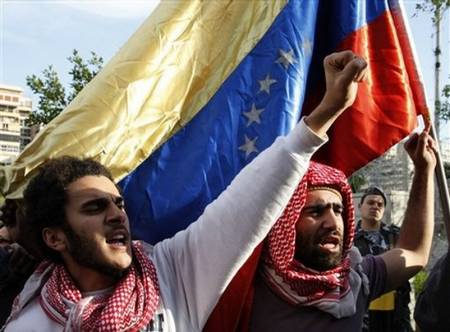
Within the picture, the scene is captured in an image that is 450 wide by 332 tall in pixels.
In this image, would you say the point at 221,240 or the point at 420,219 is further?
the point at 420,219

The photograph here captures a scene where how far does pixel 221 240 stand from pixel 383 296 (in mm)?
3769

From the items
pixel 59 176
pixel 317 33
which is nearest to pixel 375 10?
pixel 317 33

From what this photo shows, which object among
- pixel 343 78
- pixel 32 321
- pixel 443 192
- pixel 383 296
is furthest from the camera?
pixel 383 296

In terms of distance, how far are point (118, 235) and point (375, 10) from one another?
5.08ft

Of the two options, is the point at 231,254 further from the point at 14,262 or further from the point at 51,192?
the point at 14,262

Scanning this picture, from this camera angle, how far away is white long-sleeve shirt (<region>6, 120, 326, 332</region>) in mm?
1833

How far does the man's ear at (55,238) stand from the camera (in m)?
2.12

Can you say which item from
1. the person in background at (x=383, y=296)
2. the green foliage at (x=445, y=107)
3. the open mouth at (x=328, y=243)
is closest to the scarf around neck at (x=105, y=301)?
the open mouth at (x=328, y=243)

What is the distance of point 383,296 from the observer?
534 cm

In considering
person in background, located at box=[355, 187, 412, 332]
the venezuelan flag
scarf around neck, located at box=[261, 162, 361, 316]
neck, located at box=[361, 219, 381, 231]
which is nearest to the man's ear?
the venezuelan flag

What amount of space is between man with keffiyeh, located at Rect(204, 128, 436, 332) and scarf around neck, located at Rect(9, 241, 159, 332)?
15.8 inches

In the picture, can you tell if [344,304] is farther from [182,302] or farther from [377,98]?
[377,98]

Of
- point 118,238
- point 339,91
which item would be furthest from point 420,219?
point 118,238

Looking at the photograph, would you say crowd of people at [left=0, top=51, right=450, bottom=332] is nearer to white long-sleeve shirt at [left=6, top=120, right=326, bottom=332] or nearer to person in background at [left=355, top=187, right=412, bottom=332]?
white long-sleeve shirt at [left=6, top=120, right=326, bottom=332]
